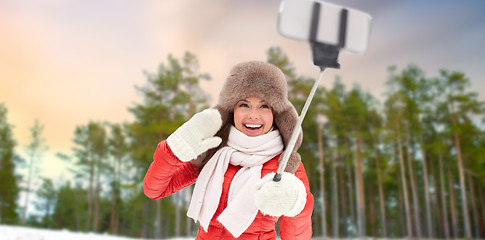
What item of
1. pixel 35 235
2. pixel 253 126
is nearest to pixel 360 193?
pixel 35 235

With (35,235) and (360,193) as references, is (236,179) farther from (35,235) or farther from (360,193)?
(360,193)

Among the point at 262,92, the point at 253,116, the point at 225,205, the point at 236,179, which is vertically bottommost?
the point at 225,205

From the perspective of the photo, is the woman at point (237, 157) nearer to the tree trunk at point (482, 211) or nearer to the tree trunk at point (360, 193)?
the tree trunk at point (360, 193)

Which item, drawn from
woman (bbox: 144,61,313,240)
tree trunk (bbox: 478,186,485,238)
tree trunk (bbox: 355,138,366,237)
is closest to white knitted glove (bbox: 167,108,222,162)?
woman (bbox: 144,61,313,240)

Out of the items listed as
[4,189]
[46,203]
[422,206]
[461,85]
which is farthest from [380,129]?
[46,203]

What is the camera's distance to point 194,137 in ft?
5.96

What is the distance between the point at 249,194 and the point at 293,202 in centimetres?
37

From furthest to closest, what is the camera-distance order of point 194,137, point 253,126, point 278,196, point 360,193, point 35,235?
point 360,193
point 35,235
point 253,126
point 194,137
point 278,196

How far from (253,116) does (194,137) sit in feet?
1.59

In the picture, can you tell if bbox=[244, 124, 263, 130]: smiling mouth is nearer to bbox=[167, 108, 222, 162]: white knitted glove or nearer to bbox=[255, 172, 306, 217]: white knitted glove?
bbox=[167, 108, 222, 162]: white knitted glove

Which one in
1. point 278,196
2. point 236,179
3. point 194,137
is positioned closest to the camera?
point 278,196

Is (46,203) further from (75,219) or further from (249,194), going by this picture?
(249,194)

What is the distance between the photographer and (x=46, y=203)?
3198 centimetres

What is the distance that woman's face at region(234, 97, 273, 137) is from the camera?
7.10 feet
